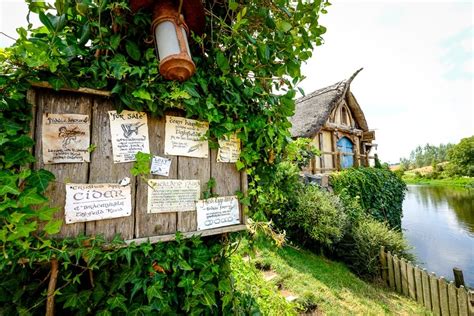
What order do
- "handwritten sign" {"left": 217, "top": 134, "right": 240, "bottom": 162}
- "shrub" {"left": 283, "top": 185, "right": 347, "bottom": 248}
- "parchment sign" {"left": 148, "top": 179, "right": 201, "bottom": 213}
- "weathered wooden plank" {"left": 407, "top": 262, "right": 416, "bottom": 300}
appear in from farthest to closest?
"shrub" {"left": 283, "top": 185, "right": 347, "bottom": 248} → "weathered wooden plank" {"left": 407, "top": 262, "right": 416, "bottom": 300} → "handwritten sign" {"left": 217, "top": 134, "right": 240, "bottom": 162} → "parchment sign" {"left": 148, "top": 179, "right": 201, "bottom": 213}

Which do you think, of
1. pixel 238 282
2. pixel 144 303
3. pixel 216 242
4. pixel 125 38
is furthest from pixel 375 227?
pixel 125 38

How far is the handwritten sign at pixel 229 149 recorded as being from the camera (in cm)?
148

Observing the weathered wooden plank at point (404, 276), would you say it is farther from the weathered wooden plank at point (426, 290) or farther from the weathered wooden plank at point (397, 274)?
the weathered wooden plank at point (426, 290)

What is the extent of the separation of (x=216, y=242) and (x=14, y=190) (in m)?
1.05

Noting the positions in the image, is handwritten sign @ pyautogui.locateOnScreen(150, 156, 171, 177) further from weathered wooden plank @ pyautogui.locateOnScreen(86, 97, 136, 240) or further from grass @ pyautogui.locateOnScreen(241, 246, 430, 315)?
grass @ pyautogui.locateOnScreen(241, 246, 430, 315)

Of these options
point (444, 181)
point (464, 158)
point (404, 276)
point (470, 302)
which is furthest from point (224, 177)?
Answer: point (444, 181)

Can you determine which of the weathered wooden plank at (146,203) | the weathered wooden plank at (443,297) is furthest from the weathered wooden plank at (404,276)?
the weathered wooden plank at (146,203)

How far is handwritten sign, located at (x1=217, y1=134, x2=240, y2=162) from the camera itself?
4.85 feet

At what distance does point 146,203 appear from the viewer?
3.92ft

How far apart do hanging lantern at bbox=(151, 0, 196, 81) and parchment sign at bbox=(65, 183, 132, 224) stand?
0.64 m

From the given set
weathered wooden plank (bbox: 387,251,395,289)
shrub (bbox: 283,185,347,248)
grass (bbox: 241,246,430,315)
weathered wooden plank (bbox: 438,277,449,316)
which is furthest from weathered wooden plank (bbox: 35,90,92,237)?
weathered wooden plank (bbox: 387,251,395,289)

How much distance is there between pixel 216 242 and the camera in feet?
4.89

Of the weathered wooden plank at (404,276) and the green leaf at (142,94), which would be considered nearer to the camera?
the green leaf at (142,94)

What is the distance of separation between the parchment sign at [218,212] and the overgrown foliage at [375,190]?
758 cm
